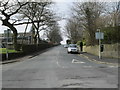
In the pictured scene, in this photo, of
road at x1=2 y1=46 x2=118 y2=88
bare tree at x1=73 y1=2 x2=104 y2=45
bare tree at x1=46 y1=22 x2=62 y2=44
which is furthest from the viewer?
bare tree at x1=46 y1=22 x2=62 y2=44

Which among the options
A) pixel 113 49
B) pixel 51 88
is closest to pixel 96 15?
pixel 113 49

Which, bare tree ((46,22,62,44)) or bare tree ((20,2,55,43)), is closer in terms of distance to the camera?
bare tree ((20,2,55,43))

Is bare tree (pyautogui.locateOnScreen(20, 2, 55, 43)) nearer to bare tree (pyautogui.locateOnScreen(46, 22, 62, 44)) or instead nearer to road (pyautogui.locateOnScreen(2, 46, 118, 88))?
bare tree (pyautogui.locateOnScreen(46, 22, 62, 44))

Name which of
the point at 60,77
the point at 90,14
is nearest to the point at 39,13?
the point at 90,14

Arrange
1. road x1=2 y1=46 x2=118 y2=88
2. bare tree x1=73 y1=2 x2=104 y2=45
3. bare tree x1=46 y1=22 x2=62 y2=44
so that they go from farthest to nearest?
1. bare tree x1=46 y1=22 x2=62 y2=44
2. bare tree x1=73 y1=2 x2=104 y2=45
3. road x1=2 y1=46 x2=118 y2=88

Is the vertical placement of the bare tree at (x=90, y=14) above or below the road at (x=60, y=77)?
above

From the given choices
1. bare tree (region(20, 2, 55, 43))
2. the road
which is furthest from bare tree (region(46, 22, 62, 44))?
the road

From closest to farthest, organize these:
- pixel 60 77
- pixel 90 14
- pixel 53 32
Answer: pixel 60 77 < pixel 90 14 < pixel 53 32

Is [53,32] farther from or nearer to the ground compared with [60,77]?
farther from the ground

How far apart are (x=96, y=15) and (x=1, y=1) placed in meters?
16.2

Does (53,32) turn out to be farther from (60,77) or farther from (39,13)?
(60,77)

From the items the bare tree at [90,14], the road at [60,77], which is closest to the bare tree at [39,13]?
the bare tree at [90,14]

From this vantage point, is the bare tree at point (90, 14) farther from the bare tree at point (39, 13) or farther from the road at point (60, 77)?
the road at point (60, 77)

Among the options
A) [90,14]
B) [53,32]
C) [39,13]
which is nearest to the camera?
[90,14]
